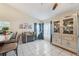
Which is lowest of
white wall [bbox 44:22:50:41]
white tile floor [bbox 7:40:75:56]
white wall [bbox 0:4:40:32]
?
white tile floor [bbox 7:40:75:56]

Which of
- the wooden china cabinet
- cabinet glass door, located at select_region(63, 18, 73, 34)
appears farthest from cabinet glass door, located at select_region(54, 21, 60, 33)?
cabinet glass door, located at select_region(63, 18, 73, 34)

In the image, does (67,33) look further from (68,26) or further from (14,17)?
(14,17)

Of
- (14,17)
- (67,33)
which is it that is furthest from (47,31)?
(14,17)

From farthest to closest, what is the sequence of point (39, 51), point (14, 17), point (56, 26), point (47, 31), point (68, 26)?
point (47, 31) < point (56, 26) < point (14, 17) < point (68, 26) < point (39, 51)

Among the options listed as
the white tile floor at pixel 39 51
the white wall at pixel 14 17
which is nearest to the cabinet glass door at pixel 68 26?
the white tile floor at pixel 39 51

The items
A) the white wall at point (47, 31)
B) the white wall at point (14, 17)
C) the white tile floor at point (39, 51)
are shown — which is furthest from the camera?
the white wall at point (47, 31)

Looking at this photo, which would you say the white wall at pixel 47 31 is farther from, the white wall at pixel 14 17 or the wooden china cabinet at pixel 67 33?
the white wall at pixel 14 17

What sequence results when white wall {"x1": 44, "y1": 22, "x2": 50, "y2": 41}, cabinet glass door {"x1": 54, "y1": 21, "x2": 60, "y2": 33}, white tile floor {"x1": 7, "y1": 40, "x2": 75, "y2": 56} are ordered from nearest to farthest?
white tile floor {"x1": 7, "y1": 40, "x2": 75, "y2": 56}, cabinet glass door {"x1": 54, "y1": 21, "x2": 60, "y2": 33}, white wall {"x1": 44, "y1": 22, "x2": 50, "y2": 41}

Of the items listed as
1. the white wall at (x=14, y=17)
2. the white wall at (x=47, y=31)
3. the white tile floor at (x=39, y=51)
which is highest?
the white wall at (x=14, y=17)

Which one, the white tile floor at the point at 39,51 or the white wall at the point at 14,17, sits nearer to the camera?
the white tile floor at the point at 39,51

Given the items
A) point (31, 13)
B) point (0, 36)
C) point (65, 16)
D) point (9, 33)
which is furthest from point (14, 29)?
point (65, 16)

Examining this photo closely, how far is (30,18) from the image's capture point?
4457 mm

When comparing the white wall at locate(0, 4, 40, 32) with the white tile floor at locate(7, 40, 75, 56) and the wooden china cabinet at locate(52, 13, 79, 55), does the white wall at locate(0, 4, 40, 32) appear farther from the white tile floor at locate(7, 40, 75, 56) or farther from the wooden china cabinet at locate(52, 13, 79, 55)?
the wooden china cabinet at locate(52, 13, 79, 55)

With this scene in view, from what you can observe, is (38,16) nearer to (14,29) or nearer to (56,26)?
(14,29)
